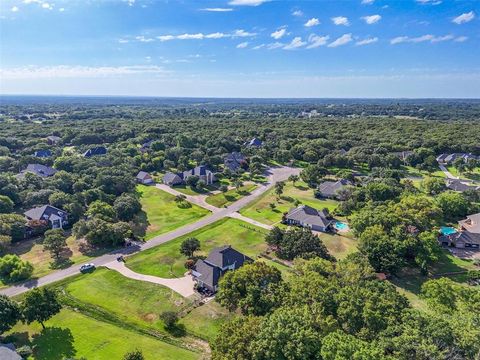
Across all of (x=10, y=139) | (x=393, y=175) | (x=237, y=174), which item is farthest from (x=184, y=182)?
(x=10, y=139)

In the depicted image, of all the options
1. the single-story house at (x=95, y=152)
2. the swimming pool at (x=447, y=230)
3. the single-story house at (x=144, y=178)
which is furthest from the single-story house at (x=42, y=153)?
the swimming pool at (x=447, y=230)

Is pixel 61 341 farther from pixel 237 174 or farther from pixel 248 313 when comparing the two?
pixel 237 174

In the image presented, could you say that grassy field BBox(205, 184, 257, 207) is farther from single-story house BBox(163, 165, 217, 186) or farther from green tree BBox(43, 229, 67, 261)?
green tree BBox(43, 229, 67, 261)

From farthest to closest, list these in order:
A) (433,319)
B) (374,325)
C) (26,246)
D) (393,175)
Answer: (393,175)
(26,246)
(374,325)
(433,319)

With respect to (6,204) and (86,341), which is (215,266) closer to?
(86,341)

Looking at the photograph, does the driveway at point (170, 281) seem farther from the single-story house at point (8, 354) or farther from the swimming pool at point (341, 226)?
the swimming pool at point (341, 226)

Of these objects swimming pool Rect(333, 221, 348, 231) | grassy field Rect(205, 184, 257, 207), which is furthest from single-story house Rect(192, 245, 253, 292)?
grassy field Rect(205, 184, 257, 207)
